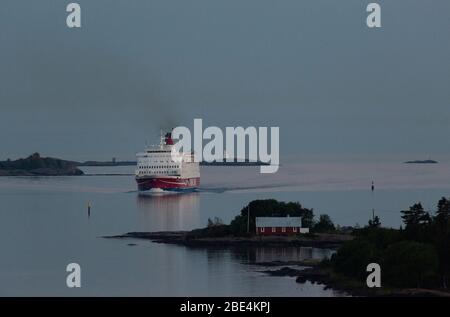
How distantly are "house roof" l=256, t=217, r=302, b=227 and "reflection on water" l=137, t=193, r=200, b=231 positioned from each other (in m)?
5.08

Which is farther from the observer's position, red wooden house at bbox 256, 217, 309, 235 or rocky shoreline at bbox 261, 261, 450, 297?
red wooden house at bbox 256, 217, 309, 235

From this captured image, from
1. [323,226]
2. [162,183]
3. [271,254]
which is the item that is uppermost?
[162,183]

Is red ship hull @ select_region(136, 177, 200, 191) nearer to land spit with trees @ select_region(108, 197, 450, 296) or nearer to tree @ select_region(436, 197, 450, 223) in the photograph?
land spit with trees @ select_region(108, 197, 450, 296)

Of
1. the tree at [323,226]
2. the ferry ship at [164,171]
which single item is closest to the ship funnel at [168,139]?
the ferry ship at [164,171]

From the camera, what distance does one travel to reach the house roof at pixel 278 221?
81.2 feet

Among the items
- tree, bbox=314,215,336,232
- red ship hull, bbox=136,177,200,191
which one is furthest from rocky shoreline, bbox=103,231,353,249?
red ship hull, bbox=136,177,200,191

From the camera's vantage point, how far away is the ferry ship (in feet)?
159

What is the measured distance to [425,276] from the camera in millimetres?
15141

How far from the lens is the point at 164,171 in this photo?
50031 mm

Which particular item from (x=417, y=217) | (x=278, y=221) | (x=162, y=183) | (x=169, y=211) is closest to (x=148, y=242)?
(x=278, y=221)

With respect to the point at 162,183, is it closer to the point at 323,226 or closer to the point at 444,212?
the point at 323,226

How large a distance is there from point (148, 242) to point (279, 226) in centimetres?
296
